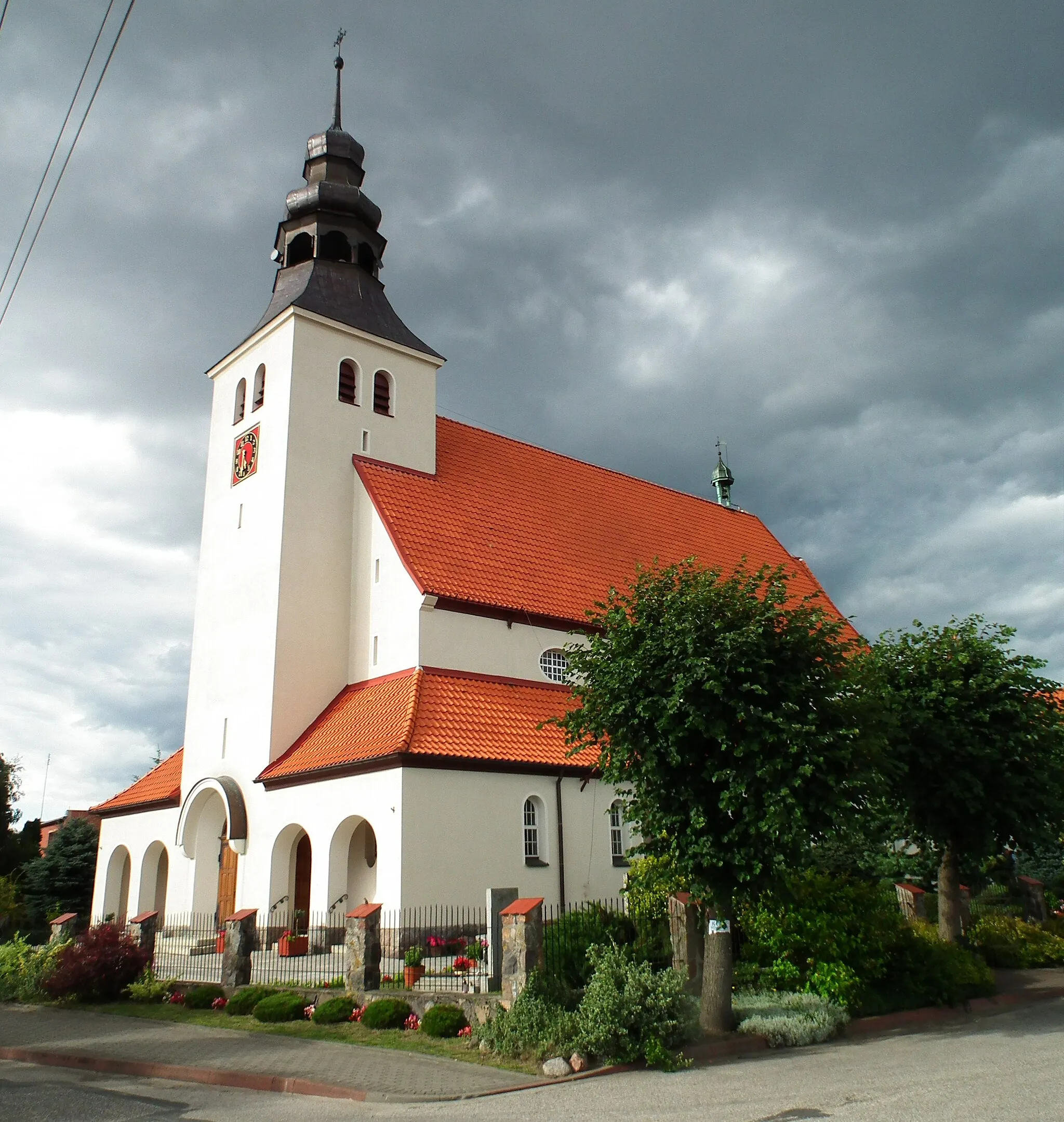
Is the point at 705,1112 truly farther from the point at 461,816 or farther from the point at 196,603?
the point at 196,603

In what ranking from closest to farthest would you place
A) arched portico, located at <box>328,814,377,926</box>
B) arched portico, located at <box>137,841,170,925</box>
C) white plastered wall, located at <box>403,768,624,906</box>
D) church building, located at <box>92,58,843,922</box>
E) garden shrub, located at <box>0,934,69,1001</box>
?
garden shrub, located at <box>0,934,69,1001</box> → white plastered wall, located at <box>403,768,624,906</box> → arched portico, located at <box>328,814,377,926</box> → church building, located at <box>92,58,843,922</box> → arched portico, located at <box>137,841,170,925</box>

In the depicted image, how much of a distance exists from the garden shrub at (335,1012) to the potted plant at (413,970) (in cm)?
104

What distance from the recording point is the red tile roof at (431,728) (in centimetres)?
1934

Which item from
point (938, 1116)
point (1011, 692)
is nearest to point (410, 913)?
point (938, 1116)

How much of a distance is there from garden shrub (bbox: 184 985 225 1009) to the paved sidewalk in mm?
790

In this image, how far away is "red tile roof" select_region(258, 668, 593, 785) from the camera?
19344 millimetres

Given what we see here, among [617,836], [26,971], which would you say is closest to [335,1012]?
[26,971]

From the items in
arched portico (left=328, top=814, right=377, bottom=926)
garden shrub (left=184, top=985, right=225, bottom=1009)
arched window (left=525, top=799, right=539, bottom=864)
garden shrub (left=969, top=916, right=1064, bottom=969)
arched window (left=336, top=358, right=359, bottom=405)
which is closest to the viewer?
garden shrub (left=184, top=985, right=225, bottom=1009)

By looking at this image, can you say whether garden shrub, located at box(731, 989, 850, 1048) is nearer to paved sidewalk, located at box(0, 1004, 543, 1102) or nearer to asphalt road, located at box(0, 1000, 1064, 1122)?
asphalt road, located at box(0, 1000, 1064, 1122)

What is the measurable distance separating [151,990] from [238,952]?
1.80 metres

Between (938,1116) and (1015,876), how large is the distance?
2286 centimetres

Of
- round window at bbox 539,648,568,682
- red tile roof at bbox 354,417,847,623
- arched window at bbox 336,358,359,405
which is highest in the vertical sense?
arched window at bbox 336,358,359,405

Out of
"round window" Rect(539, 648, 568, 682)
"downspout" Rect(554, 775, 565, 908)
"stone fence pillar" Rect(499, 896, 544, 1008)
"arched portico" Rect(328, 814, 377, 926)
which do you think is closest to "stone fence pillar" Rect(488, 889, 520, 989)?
"stone fence pillar" Rect(499, 896, 544, 1008)

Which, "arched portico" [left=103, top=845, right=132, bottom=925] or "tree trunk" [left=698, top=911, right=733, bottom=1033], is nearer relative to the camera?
"tree trunk" [left=698, top=911, right=733, bottom=1033]
